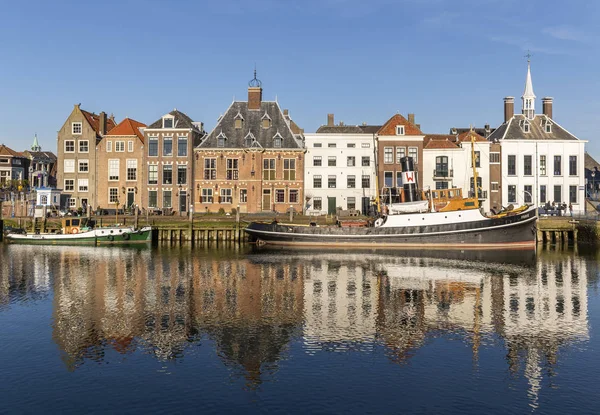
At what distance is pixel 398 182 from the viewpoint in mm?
68875

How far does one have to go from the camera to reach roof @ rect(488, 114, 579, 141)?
71938mm

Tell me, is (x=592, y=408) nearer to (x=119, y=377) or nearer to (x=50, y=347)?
(x=119, y=377)

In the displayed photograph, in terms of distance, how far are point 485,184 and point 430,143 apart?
28.8ft

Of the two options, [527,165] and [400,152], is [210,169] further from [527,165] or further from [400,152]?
[527,165]

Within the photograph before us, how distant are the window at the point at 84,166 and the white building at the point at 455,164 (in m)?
44.4

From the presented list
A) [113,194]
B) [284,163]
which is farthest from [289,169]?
[113,194]

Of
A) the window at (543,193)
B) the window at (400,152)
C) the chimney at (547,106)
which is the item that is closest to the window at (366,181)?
the window at (400,152)

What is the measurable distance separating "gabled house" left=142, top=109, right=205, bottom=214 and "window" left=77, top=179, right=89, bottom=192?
9.00 m

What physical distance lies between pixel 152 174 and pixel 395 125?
3173 centimetres

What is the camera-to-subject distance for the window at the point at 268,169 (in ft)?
228

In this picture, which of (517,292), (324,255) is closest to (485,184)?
(324,255)

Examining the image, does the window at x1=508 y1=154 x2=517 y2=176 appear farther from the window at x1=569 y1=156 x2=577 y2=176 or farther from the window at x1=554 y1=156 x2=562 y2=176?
the window at x1=569 y1=156 x2=577 y2=176

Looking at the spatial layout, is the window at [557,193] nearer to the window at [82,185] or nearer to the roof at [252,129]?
the roof at [252,129]

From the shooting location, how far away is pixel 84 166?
238 feet
